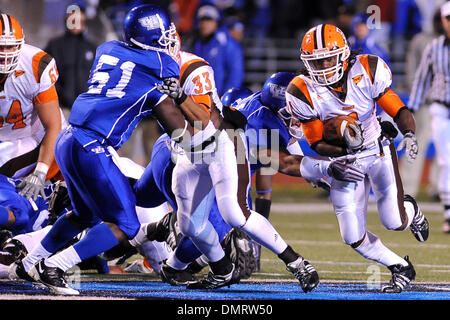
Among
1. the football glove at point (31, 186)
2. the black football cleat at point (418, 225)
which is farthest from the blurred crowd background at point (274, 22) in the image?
the football glove at point (31, 186)

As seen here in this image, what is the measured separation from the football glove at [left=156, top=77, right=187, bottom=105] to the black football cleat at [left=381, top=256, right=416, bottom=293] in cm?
156

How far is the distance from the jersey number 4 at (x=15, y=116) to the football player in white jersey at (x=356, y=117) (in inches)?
67.0

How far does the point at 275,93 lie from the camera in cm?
638

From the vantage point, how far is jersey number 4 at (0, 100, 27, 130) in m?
6.36

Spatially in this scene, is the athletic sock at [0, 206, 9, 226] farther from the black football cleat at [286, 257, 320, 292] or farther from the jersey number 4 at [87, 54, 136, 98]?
the black football cleat at [286, 257, 320, 292]

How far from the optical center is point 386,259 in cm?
579

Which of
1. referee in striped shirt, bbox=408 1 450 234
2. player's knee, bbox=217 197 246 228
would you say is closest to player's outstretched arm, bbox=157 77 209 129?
player's knee, bbox=217 197 246 228

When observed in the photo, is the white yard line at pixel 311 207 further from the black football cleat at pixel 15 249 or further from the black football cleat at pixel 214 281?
the black football cleat at pixel 15 249

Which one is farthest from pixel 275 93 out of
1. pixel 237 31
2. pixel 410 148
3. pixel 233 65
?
pixel 237 31

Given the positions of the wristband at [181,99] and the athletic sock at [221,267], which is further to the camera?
the athletic sock at [221,267]

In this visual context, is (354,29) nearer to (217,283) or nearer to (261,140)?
(261,140)

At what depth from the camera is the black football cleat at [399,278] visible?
18.5 ft

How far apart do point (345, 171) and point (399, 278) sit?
669 millimetres

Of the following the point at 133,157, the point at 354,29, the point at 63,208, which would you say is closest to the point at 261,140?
the point at 63,208
